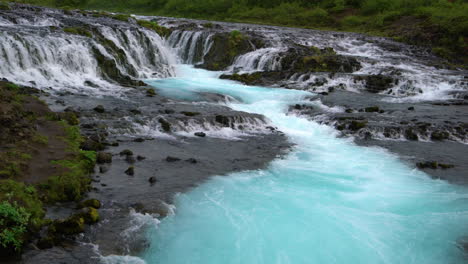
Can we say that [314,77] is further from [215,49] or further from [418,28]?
[418,28]

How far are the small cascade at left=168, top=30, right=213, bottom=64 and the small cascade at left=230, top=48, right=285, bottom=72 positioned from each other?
323 centimetres

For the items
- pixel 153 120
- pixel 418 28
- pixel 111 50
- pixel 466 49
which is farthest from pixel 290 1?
pixel 153 120

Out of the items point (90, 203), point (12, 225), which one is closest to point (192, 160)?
point (90, 203)

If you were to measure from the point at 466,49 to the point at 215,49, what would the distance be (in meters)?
20.5

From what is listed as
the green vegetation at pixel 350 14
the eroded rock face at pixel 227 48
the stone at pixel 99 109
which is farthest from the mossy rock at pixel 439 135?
the green vegetation at pixel 350 14

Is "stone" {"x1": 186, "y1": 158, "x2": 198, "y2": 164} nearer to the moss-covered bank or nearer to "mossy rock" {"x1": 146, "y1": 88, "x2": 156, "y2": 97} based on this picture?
the moss-covered bank

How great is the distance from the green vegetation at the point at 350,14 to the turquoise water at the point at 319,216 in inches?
1006

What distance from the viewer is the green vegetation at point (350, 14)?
3534 cm

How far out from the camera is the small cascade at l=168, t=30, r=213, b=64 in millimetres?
30297

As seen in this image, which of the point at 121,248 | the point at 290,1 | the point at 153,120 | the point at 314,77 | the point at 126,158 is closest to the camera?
the point at 121,248

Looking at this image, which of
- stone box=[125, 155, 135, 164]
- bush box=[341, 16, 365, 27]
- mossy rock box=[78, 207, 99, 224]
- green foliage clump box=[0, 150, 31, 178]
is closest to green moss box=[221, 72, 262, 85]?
stone box=[125, 155, 135, 164]

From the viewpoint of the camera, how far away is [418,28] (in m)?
39.0

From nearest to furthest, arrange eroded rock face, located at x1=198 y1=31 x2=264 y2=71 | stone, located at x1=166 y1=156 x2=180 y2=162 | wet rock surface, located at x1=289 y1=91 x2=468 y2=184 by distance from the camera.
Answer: stone, located at x1=166 y1=156 x2=180 y2=162 → wet rock surface, located at x1=289 y1=91 x2=468 y2=184 → eroded rock face, located at x1=198 y1=31 x2=264 y2=71

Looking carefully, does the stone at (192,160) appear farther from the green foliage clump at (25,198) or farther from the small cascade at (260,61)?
the small cascade at (260,61)
